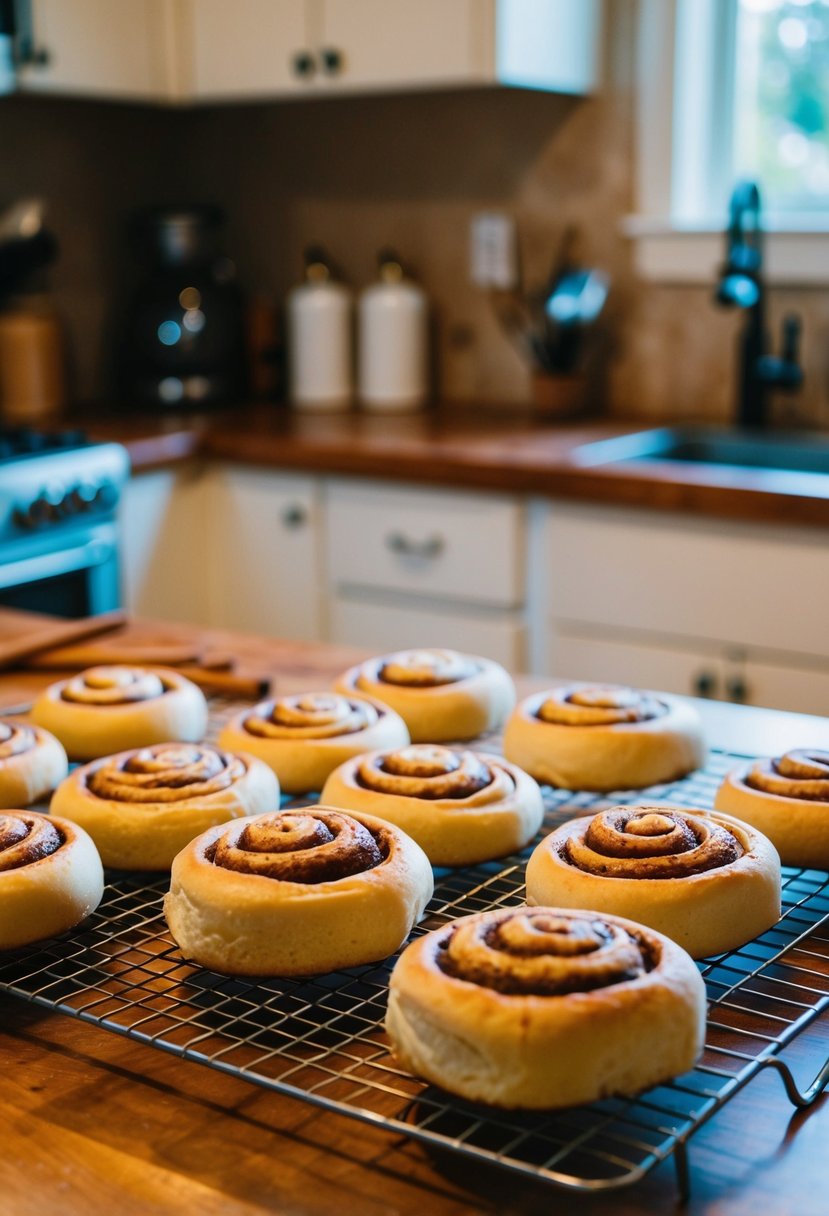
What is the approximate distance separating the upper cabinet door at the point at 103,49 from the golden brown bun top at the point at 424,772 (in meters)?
2.21

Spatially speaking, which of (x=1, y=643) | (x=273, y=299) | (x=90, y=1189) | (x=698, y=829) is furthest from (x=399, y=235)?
(x=90, y=1189)

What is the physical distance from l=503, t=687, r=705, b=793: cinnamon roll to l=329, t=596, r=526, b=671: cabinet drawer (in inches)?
49.7

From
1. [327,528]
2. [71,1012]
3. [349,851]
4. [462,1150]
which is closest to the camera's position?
[462,1150]

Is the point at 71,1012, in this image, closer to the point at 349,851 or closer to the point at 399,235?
the point at 349,851

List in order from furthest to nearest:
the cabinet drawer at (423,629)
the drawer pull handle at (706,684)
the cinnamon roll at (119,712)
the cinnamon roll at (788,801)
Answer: the cabinet drawer at (423,629) → the drawer pull handle at (706,684) → the cinnamon roll at (119,712) → the cinnamon roll at (788,801)

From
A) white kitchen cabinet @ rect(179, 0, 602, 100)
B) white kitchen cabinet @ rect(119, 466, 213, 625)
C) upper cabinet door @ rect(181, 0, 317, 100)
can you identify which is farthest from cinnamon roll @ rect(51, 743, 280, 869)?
upper cabinet door @ rect(181, 0, 317, 100)

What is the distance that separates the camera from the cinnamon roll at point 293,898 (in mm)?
897

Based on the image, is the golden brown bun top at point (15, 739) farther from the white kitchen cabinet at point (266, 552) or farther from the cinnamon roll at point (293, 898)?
the white kitchen cabinet at point (266, 552)

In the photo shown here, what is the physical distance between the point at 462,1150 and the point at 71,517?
2062mm

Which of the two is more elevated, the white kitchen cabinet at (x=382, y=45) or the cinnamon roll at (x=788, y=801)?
the white kitchen cabinet at (x=382, y=45)

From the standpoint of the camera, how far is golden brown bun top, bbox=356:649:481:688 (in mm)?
1398

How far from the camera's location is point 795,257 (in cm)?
286

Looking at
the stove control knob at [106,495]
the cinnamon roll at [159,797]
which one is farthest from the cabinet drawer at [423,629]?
the cinnamon roll at [159,797]

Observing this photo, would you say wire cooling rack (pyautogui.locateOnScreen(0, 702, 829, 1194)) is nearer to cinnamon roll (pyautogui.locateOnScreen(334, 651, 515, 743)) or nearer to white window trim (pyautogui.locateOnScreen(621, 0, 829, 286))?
cinnamon roll (pyautogui.locateOnScreen(334, 651, 515, 743))
